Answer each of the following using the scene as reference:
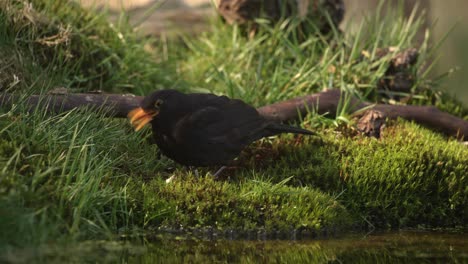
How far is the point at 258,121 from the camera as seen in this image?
675 centimetres

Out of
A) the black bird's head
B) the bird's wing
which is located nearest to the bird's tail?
the bird's wing

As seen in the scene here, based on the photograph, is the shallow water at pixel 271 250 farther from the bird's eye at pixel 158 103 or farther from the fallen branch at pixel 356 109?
the fallen branch at pixel 356 109

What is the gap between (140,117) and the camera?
6.16m

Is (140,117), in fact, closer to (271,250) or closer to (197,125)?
(197,125)

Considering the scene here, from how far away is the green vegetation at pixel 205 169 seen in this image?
5316 millimetres

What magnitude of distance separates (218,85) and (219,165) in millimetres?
2495

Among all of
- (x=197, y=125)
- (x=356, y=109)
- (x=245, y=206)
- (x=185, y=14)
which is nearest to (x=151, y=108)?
(x=197, y=125)

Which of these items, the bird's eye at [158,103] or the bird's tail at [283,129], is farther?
the bird's tail at [283,129]

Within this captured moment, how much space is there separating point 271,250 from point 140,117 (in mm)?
1512

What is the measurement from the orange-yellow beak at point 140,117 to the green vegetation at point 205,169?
247mm

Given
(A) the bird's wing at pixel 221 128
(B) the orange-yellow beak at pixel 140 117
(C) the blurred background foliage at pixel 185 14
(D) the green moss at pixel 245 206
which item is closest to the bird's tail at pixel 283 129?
(A) the bird's wing at pixel 221 128

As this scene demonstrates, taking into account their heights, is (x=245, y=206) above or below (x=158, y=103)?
below

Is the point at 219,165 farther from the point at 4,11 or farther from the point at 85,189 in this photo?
the point at 4,11

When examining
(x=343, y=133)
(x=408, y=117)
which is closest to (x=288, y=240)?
(x=343, y=133)
